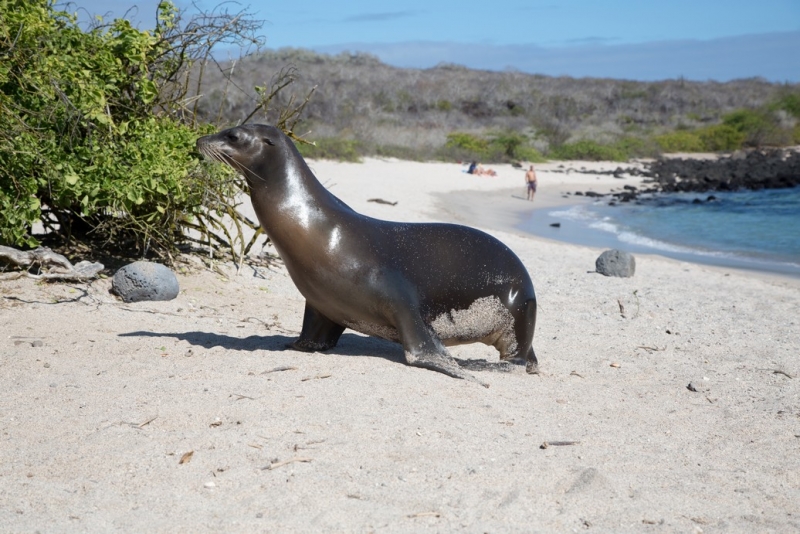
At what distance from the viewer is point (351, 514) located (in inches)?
163

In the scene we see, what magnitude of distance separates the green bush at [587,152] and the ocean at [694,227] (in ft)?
40.1

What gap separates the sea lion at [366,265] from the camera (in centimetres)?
610

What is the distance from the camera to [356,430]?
16.6 ft

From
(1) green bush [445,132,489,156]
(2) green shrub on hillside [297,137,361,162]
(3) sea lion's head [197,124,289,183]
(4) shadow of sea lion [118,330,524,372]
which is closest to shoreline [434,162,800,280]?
(2) green shrub on hillside [297,137,361,162]

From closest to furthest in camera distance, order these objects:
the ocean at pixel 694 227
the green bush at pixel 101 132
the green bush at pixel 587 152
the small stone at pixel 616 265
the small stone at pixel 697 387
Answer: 1. the small stone at pixel 697 387
2. the green bush at pixel 101 132
3. the small stone at pixel 616 265
4. the ocean at pixel 694 227
5. the green bush at pixel 587 152

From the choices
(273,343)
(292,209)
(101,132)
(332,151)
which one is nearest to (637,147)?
(332,151)

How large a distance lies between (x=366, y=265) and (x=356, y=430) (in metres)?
1.42

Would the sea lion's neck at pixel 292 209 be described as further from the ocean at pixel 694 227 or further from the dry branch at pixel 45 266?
the ocean at pixel 694 227

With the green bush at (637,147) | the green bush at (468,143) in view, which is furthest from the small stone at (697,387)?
the green bush at (637,147)

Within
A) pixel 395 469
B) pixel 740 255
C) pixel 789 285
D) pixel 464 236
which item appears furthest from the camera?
pixel 740 255

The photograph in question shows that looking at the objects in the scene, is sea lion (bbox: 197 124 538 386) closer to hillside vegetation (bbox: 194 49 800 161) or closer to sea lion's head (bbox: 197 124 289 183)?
sea lion's head (bbox: 197 124 289 183)

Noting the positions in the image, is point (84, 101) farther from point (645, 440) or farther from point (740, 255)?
point (740, 255)

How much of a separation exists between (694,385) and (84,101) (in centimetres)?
584

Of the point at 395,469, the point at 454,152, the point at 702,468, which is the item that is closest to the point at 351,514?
the point at 395,469
